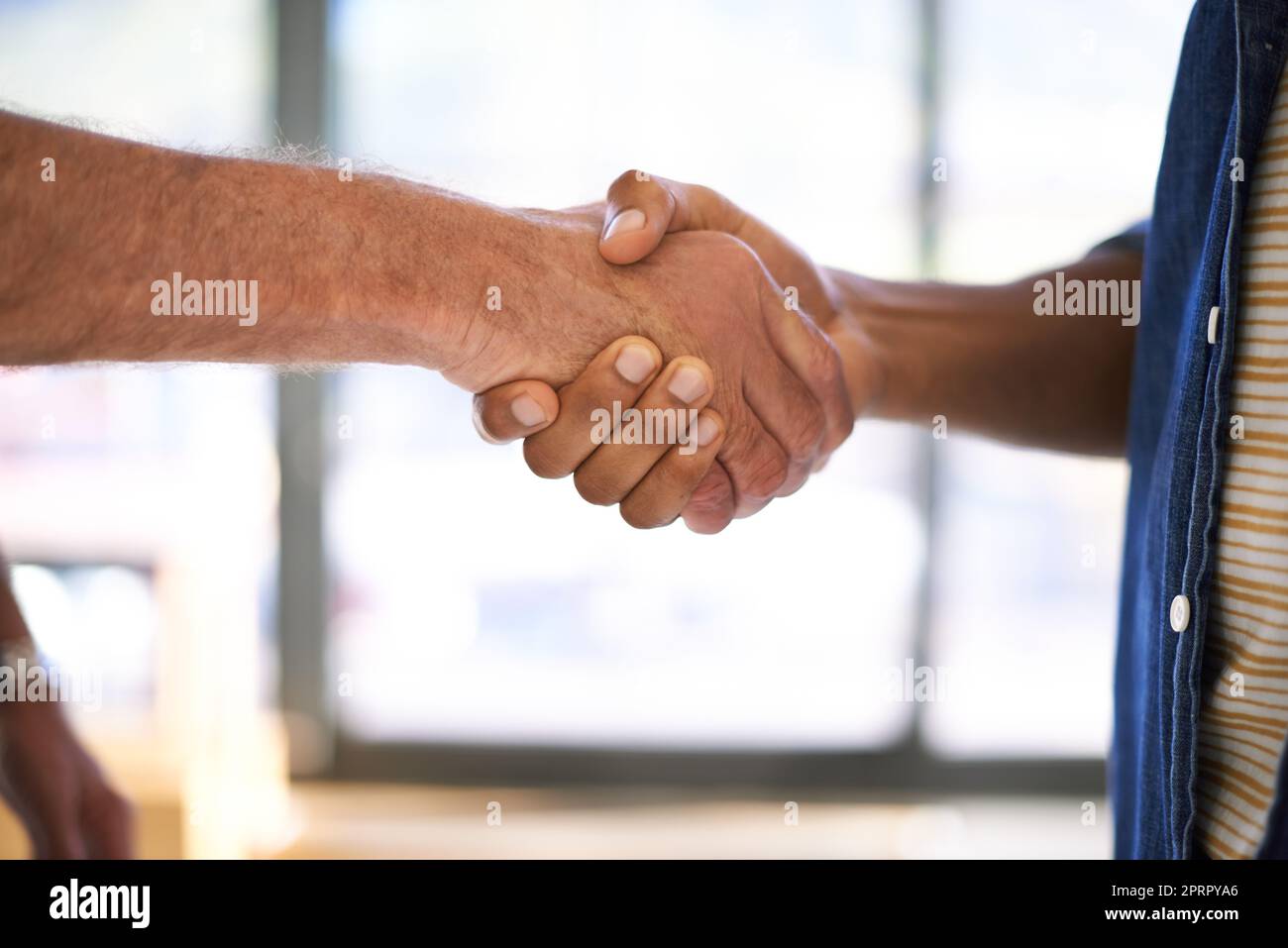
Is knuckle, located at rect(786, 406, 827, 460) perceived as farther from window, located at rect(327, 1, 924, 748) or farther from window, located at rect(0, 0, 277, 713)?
window, located at rect(0, 0, 277, 713)

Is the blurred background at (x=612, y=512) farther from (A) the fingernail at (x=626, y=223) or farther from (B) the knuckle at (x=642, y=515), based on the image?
(A) the fingernail at (x=626, y=223)

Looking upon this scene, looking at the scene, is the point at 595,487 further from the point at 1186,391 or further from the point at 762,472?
the point at 1186,391

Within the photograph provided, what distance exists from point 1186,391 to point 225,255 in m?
0.86

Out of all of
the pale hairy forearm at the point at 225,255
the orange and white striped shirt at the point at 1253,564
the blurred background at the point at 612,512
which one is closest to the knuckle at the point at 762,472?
the pale hairy forearm at the point at 225,255

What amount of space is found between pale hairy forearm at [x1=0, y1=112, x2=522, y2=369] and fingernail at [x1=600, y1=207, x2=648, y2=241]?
0.36 feet

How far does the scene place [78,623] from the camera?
2.81 meters

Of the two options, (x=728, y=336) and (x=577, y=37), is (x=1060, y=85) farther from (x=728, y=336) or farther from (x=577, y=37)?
(x=728, y=336)

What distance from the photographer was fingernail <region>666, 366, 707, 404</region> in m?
1.15

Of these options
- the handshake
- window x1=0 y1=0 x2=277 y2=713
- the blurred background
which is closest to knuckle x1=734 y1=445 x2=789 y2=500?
the handshake

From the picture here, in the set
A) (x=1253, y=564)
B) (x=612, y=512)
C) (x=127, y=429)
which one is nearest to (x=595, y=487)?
(x=1253, y=564)

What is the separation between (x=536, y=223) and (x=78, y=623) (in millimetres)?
2377

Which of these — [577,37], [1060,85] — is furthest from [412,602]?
[1060,85]

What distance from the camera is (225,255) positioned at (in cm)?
90

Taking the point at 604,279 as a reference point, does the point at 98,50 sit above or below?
above
